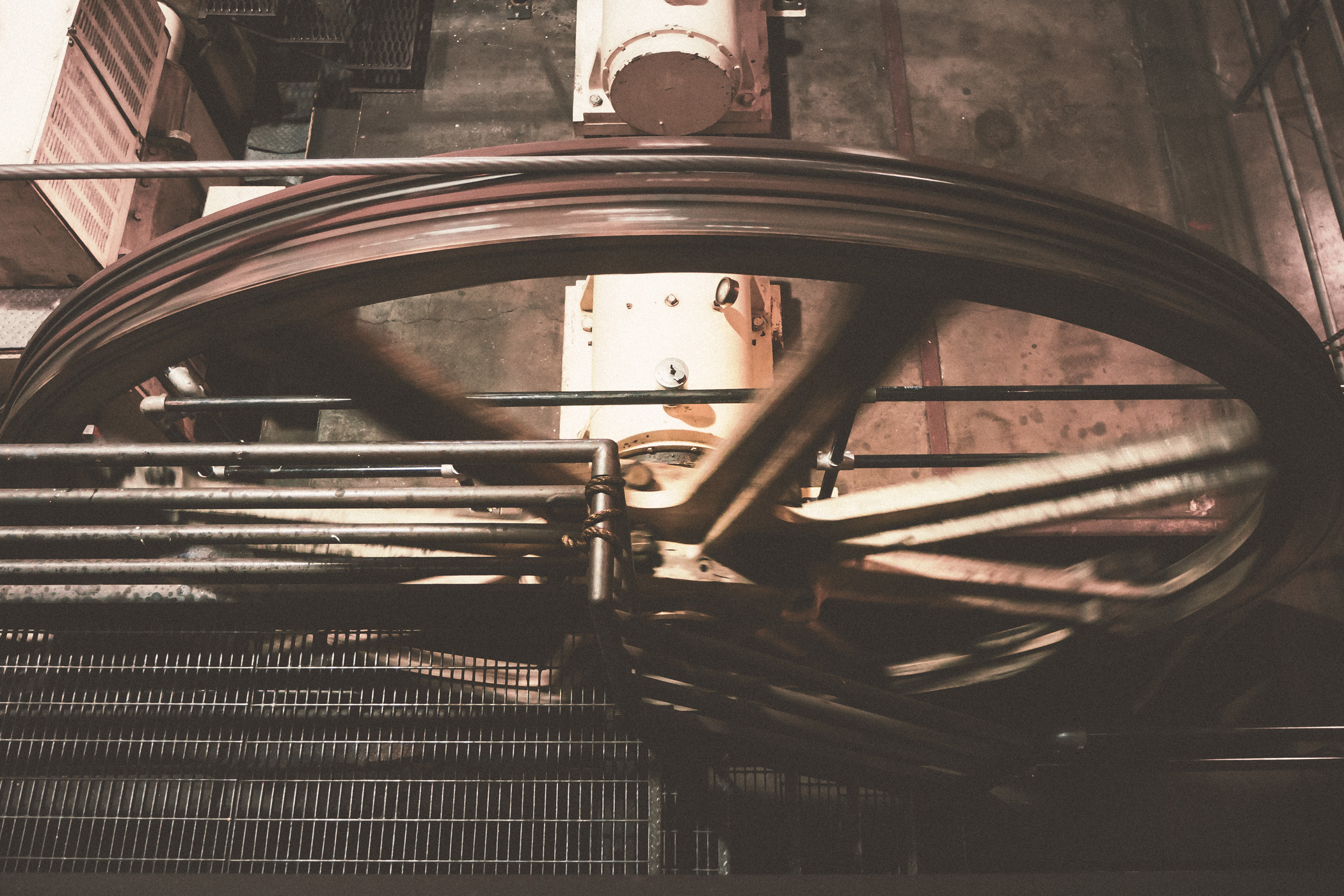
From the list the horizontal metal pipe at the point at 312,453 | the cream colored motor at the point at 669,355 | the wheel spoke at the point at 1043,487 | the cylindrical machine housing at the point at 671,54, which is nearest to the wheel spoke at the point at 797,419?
the wheel spoke at the point at 1043,487

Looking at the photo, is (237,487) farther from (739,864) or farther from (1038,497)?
(1038,497)

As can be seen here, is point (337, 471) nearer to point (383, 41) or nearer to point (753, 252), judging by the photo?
point (753, 252)

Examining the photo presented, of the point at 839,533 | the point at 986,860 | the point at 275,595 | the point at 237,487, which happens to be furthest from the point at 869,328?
the point at 986,860

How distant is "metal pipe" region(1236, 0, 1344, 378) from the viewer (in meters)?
3.78

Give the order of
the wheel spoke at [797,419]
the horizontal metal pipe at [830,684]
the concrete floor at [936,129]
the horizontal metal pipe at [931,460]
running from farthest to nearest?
the concrete floor at [936,129], the horizontal metal pipe at [931,460], the horizontal metal pipe at [830,684], the wheel spoke at [797,419]

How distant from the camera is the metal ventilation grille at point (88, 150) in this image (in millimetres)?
4004

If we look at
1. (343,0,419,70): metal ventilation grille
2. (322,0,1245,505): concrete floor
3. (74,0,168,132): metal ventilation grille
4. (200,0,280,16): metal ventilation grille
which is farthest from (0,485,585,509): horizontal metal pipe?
(200,0,280,16): metal ventilation grille

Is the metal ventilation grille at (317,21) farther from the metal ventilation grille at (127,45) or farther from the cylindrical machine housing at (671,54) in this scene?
the cylindrical machine housing at (671,54)

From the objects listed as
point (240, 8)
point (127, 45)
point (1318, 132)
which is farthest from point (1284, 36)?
point (127, 45)

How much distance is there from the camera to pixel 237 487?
188 centimetres

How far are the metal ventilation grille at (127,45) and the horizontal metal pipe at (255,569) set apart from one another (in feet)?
11.2

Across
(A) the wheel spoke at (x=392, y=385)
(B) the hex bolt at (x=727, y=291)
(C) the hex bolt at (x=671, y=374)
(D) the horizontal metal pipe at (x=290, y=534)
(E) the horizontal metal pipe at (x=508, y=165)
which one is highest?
(B) the hex bolt at (x=727, y=291)

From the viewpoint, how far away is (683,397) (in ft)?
7.09

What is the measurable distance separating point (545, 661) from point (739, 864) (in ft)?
2.53
